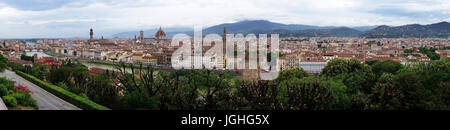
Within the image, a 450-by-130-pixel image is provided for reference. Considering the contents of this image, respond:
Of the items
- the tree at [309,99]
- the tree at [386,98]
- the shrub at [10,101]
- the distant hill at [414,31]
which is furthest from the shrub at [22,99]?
the distant hill at [414,31]

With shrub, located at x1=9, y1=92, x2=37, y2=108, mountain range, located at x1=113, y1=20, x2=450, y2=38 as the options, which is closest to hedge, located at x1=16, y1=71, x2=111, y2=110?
shrub, located at x1=9, y1=92, x2=37, y2=108

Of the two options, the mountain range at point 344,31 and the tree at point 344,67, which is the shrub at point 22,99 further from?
the mountain range at point 344,31

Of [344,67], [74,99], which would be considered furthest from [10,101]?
[344,67]

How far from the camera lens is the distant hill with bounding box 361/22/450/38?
70856 mm

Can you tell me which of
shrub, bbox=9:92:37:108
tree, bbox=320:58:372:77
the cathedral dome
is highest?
the cathedral dome

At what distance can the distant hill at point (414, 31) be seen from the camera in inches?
2790

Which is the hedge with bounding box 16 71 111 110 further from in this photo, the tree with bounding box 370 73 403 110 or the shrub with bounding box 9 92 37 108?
the tree with bounding box 370 73 403 110

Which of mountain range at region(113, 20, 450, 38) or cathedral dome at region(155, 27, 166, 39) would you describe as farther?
mountain range at region(113, 20, 450, 38)
